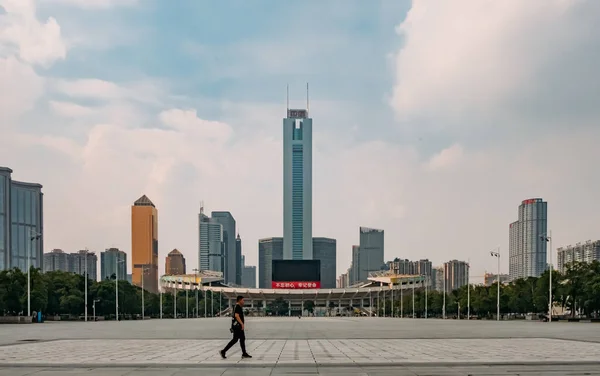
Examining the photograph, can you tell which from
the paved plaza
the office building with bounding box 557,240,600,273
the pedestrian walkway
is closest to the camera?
the paved plaza

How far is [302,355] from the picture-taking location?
21.5 metres

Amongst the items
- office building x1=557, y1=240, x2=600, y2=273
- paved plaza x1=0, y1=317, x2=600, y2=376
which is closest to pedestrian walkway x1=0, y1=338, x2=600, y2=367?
paved plaza x1=0, y1=317, x2=600, y2=376

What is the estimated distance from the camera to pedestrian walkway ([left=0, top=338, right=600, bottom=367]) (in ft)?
62.2

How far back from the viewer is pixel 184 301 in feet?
503

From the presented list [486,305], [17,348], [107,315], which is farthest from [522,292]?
[17,348]

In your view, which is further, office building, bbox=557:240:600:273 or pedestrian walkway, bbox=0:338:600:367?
office building, bbox=557:240:600:273

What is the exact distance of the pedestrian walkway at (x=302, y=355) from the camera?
1895 cm

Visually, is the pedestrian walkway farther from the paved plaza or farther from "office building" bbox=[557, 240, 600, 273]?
"office building" bbox=[557, 240, 600, 273]

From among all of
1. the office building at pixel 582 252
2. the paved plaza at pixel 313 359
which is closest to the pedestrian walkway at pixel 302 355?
the paved plaza at pixel 313 359

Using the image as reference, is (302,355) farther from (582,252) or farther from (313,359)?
(582,252)

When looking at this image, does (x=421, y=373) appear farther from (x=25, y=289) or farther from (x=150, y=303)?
(x=150, y=303)

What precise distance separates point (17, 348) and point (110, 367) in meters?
9.02

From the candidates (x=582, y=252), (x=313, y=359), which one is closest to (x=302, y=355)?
(x=313, y=359)

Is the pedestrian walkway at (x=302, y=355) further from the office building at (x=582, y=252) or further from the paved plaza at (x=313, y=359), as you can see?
the office building at (x=582, y=252)
